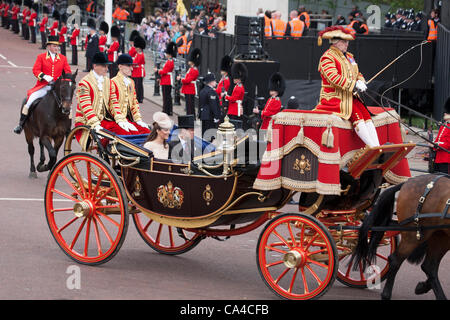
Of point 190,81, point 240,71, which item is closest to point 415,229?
point 240,71

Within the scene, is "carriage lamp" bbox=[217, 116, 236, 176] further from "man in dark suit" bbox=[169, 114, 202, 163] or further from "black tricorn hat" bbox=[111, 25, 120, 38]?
"black tricorn hat" bbox=[111, 25, 120, 38]

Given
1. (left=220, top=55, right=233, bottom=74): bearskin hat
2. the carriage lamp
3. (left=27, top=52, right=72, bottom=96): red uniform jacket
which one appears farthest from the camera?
(left=220, top=55, right=233, bottom=74): bearskin hat

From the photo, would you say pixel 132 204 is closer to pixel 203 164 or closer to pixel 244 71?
pixel 203 164

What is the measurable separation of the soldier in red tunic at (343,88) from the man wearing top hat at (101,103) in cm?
267

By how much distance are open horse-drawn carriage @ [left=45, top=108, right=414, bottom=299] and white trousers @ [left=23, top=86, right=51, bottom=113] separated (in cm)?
515

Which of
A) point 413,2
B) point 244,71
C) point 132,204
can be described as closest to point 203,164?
point 132,204

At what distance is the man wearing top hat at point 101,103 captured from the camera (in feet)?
33.8

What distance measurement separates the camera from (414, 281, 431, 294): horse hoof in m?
8.38

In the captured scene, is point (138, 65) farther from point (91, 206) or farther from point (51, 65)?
point (91, 206)

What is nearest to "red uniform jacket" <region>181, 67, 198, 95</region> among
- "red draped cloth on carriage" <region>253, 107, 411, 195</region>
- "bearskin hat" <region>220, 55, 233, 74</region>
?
"bearskin hat" <region>220, 55, 233, 74</region>

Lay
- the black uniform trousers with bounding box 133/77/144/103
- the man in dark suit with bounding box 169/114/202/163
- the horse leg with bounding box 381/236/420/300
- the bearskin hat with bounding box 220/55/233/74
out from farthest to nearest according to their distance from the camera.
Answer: the black uniform trousers with bounding box 133/77/144/103, the bearskin hat with bounding box 220/55/233/74, the man in dark suit with bounding box 169/114/202/163, the horse leg with bounding box 381/236/420/300

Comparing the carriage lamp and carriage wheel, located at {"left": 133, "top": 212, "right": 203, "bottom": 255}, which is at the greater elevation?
the carriage lamp

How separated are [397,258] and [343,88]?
5.31 feet
